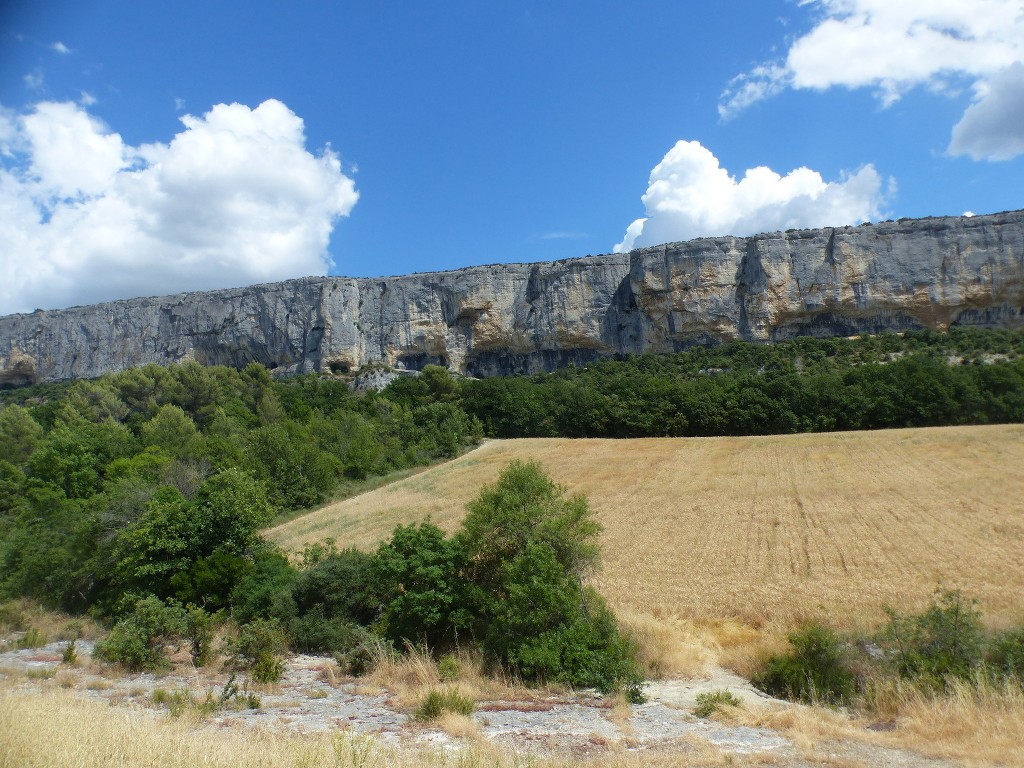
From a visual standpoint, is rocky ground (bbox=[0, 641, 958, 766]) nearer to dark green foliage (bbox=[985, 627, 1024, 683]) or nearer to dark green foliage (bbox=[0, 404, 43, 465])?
dark green foliage (bbox=[985, 627, 1024, 683])

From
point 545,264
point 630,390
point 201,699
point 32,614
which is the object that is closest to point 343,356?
point 545,264

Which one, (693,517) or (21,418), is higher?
(21,418)

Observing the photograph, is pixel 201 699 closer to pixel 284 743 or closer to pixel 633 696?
pixel 284 743

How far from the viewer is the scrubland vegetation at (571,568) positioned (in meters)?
8.95

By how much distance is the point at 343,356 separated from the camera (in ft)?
243

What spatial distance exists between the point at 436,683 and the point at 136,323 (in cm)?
8671

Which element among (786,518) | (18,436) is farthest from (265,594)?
(18,436)

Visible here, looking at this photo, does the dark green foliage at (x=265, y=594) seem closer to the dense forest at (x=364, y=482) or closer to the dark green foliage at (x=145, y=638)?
the dense forest at (x=364, y=482)

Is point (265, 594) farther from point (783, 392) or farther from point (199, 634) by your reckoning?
point (783, 392)

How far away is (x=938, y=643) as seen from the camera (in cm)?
933

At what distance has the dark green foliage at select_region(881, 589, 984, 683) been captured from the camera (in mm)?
8953

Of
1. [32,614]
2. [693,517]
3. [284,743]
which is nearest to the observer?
[284,743]

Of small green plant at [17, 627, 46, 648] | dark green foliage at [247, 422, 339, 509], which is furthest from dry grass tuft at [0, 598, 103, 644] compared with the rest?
dark green foliage at [247, 422, 339, 509]

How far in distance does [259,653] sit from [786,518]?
52.9 ft
